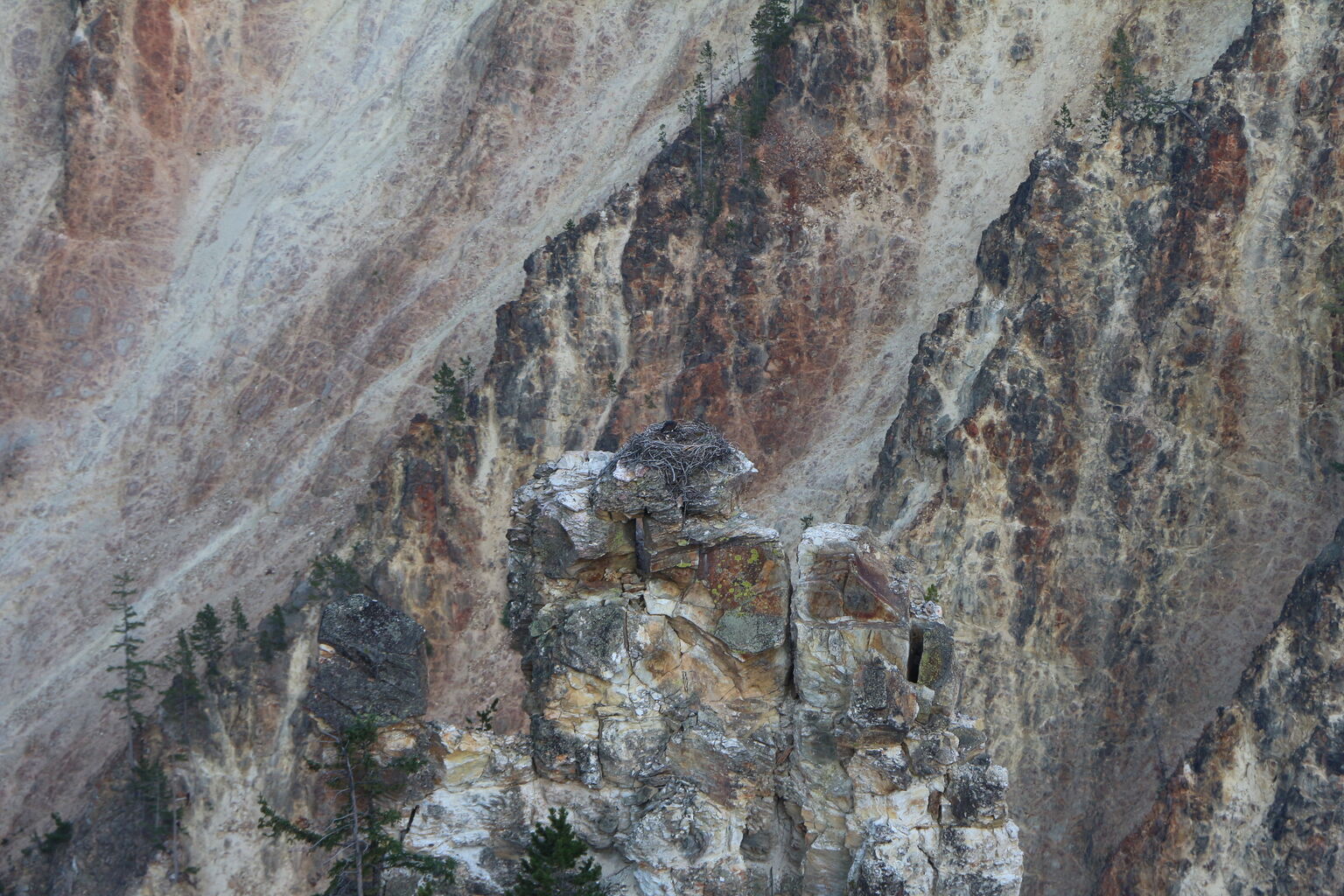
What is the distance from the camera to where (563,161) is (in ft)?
279

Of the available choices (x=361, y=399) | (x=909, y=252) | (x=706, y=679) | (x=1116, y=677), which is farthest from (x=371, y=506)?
(x=706, y=679)

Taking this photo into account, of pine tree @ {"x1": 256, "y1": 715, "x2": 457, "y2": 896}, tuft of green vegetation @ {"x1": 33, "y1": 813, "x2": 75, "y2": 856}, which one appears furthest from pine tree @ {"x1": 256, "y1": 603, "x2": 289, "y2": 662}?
pine tree @ {"x1": 256, "y1": 715, "x2": 457, "y2": 896}

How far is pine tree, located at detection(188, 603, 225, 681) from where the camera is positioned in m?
70.6

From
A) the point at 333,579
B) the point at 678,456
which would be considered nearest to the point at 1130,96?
the point at 333,579

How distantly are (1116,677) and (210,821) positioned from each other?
142 feet

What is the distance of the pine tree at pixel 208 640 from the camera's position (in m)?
70.6

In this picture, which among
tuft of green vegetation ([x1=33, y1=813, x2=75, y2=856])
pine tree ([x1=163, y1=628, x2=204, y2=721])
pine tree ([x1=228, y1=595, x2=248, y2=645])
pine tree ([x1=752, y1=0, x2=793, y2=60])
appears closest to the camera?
tuft of green vegetation ([x1=33, y1=813, x2=75, y2=856])

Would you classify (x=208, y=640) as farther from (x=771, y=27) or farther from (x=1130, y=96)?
(x=1130, y=96)

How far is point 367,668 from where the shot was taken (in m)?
32.0

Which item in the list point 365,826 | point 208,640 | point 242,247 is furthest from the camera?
point 242,247

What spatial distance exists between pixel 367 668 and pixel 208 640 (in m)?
42.5

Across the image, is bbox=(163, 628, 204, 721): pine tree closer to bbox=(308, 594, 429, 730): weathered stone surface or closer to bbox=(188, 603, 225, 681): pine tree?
bbox=(188, 603, 225, 681): pine tree

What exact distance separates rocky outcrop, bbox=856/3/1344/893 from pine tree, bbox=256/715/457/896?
36180mm

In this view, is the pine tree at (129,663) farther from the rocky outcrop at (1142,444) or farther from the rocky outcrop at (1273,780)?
the rocky outcrop at (1273,780)
